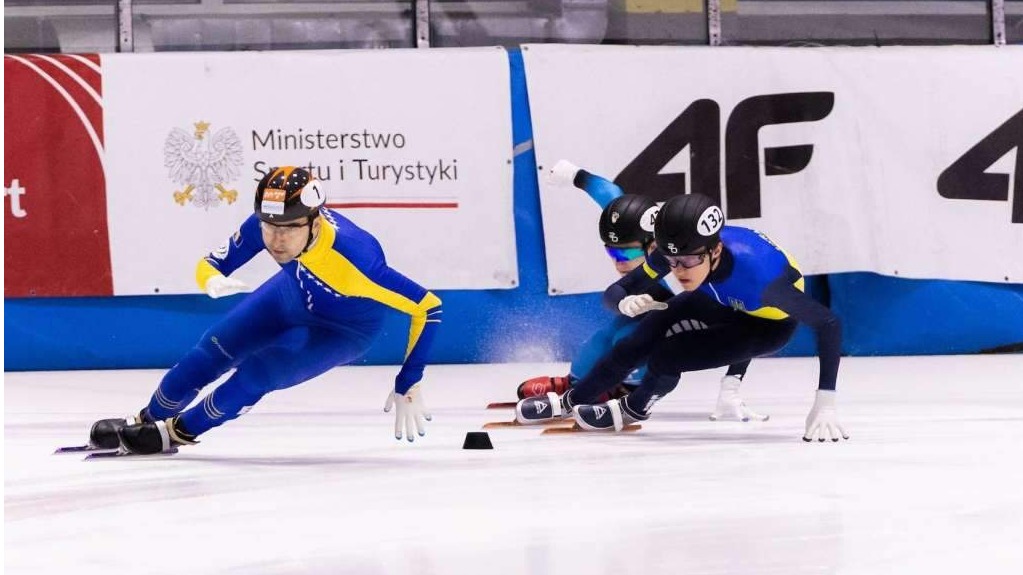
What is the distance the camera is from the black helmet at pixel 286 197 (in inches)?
163

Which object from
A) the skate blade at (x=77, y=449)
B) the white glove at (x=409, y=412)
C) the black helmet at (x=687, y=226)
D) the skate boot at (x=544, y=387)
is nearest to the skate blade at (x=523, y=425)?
the skate boot at (x=544, y=387)

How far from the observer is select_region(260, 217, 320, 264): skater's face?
419 cm

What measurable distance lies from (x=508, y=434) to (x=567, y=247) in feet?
11.9

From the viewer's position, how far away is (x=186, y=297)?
27.7 feet

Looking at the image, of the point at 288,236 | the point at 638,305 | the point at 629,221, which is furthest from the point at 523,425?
the point at 288,236

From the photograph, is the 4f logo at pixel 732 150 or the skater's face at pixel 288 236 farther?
the 4f logo at pixel 732 150

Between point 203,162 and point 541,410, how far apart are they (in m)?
3.93

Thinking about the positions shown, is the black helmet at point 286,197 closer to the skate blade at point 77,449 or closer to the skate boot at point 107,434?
the skate boot at point 107,434

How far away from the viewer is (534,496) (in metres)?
3.48

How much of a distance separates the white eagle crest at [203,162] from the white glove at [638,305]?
13.8ft

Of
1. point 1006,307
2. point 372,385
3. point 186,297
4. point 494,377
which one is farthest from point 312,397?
point 1006,307

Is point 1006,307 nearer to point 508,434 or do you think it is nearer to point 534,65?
point 534,65

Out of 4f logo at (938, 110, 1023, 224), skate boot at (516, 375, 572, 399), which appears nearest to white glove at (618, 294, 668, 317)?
skate boot at (516, 375, 572, 399)

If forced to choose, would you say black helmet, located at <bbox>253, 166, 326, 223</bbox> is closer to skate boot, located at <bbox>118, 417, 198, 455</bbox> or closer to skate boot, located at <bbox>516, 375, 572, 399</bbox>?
skate boot, located at <bbox>118, 417, 198, 455</bbox>
